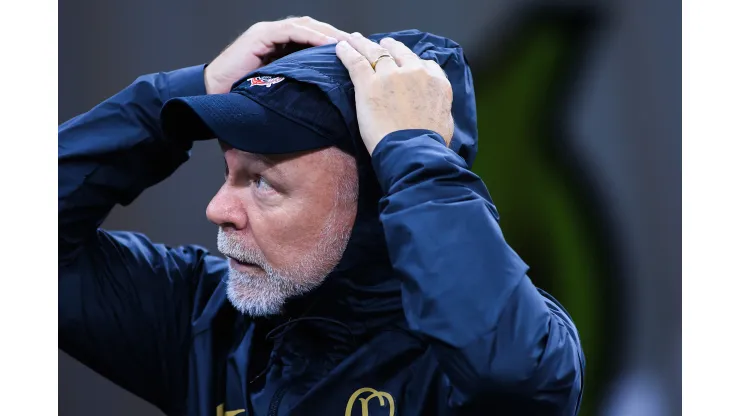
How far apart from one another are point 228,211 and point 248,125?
120 millimetres

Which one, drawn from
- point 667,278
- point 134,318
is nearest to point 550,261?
point 667,278

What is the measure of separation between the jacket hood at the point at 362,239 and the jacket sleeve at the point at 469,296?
16cm

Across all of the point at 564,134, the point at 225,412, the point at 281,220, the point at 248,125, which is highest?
the point at 248,125

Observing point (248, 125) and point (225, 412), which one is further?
point (225, 412)

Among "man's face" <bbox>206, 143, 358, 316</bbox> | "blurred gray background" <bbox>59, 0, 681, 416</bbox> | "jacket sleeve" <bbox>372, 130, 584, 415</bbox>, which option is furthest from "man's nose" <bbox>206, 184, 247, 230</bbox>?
"blurred gray background" <bbox>59, 0, 681, 416</bbox>

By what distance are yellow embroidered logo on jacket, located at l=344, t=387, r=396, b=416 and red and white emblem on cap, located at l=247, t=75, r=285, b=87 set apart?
1.31 ft

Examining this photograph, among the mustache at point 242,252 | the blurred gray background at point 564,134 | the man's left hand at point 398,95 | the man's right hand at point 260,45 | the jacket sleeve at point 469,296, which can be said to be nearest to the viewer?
the jacket sleeve at point 469,296

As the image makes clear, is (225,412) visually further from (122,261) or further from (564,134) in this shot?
(564,134)

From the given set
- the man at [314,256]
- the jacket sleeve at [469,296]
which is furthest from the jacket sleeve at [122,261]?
the jacket sleeve at [469,296]

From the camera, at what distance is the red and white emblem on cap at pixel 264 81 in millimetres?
945

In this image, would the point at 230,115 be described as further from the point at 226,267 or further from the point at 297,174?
the point at 226,267

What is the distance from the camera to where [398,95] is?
889mm

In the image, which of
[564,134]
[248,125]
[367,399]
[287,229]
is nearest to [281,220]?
[287,229]

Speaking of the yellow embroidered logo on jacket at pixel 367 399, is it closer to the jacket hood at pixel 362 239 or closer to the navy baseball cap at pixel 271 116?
the jacket hood at pixel 362 239
